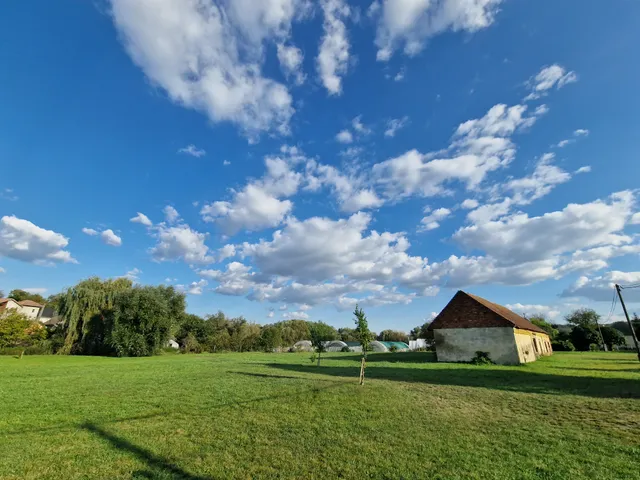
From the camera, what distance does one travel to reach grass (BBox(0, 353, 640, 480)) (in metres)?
6.28

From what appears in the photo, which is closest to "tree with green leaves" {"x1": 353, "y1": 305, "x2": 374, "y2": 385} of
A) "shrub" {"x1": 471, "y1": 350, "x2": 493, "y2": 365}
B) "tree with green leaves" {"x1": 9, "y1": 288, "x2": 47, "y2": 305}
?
"shrub" {"x1": 471, "y1": 350, "x2": 493, "y2": 365}

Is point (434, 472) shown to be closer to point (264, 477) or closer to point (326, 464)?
point (326, 464)

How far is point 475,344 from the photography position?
1148 inches

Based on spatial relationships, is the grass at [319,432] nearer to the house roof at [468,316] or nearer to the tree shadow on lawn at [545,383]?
the tree shadow on lawn at [545,383]

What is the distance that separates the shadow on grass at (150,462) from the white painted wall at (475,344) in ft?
95.3

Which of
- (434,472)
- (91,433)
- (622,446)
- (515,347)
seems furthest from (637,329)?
(91,433)

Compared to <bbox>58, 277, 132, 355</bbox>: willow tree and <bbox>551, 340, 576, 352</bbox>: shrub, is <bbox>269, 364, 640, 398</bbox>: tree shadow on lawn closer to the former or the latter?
<bbox>58, 277, 132, 355</bbox>: willow tree

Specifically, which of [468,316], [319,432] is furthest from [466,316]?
[319,432]

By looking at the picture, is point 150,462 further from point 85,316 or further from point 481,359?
point 85,316

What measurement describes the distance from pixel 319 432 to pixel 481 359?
24972mm

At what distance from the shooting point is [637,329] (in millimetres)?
65250

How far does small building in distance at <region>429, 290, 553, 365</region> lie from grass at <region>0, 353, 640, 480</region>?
1301 cm

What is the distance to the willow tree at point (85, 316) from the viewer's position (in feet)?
145

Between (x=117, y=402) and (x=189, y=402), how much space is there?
111 inches
